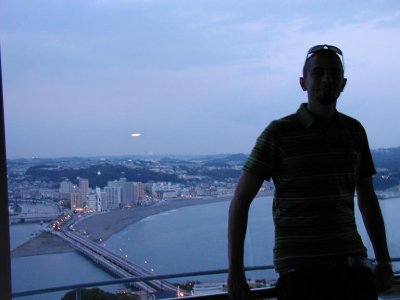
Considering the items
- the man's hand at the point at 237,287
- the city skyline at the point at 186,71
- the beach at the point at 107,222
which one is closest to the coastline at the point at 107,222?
the beach at the point at 107,222

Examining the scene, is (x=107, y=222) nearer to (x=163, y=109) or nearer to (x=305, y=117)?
(x=163, y=109)

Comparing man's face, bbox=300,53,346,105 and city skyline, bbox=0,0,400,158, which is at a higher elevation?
city skyline, bbox=0,0,400,158

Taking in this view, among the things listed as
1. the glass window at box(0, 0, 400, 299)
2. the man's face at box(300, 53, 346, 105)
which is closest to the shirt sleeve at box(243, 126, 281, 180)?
the man's face at box(300, 53, 346, 105)

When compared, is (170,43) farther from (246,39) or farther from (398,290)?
(398,290)

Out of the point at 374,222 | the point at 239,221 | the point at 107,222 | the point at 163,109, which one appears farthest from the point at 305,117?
the point at 163,109

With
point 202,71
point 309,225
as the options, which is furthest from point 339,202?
point 202,71

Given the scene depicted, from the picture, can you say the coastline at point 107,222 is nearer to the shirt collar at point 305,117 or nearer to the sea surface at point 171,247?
the sea surface at point 171,247

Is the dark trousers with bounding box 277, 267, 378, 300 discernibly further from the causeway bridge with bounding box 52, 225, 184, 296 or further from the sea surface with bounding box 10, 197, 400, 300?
the causeway bridge with bounding box 52, 225, 184, 296

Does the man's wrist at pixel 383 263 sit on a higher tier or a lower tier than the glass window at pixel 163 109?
lower
